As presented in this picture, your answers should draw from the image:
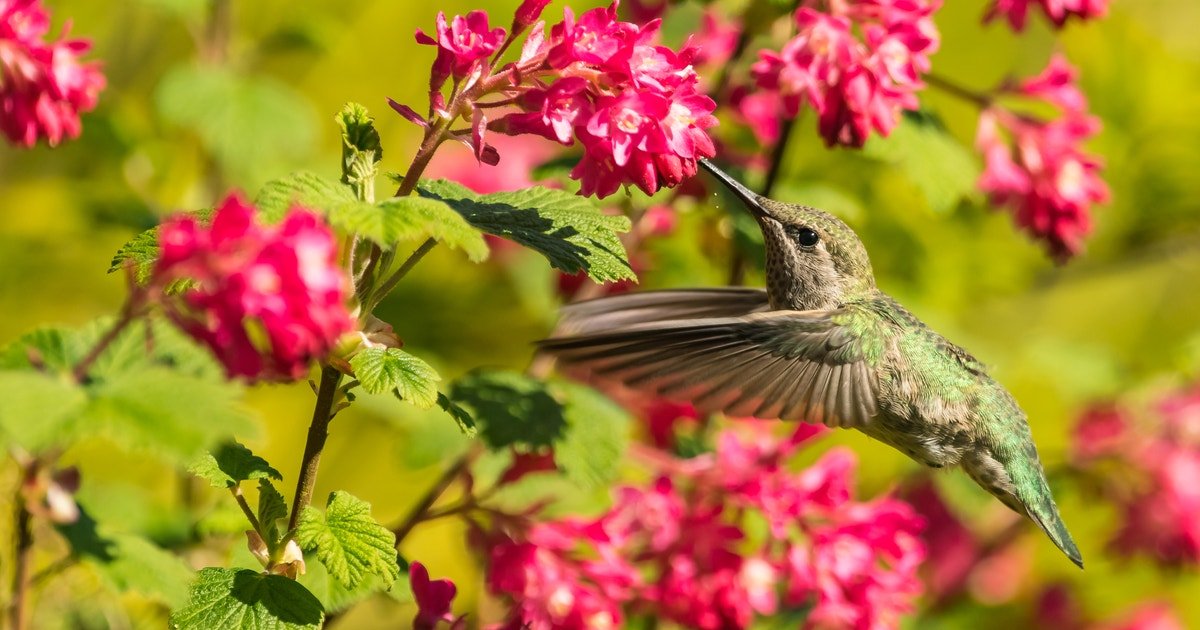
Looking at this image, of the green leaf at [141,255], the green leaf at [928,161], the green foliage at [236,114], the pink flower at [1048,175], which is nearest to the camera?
the green leaf at [141,255]

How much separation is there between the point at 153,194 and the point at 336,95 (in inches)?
40.4

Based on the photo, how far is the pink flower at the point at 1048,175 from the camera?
1.96 metres

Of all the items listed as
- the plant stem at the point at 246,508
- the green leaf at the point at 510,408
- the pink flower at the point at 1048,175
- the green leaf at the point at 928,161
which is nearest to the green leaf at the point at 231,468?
the plant stem at the point at 246,508

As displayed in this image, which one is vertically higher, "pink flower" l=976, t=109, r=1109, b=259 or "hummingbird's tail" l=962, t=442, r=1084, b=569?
"pink flower" l=976, t=109, r=1109, b=259

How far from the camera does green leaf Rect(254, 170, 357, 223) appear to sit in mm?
1010

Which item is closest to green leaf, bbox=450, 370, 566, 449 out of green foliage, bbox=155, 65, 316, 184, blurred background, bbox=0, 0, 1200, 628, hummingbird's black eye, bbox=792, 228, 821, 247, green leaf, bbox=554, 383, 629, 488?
green leaf, bbox=554, 383, 629, 488

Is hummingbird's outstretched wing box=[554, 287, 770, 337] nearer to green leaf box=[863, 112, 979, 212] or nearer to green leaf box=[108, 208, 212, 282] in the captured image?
green leaf box=[863, 112, 979, 212]

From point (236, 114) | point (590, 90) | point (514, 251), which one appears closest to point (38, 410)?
point (590, 90)

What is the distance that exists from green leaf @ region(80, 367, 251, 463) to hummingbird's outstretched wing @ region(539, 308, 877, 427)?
17.4 inches

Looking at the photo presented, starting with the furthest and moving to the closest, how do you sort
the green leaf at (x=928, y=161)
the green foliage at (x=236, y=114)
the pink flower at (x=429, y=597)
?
1. the green foliage at (x=236, y=114)
2. the green leaf at (x=928, y=161)
3. the pink flower at (x=429, y=597)

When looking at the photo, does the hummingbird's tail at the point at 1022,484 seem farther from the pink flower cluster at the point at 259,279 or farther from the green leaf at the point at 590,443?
the pink flower cluster at the point at 259,279

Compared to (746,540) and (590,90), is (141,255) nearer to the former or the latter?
(590,90)

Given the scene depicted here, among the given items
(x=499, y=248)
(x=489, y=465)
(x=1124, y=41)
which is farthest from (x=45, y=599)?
(x=1124, y=41)

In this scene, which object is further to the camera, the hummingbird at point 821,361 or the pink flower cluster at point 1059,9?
the pink flower cluster at point 1059,9
